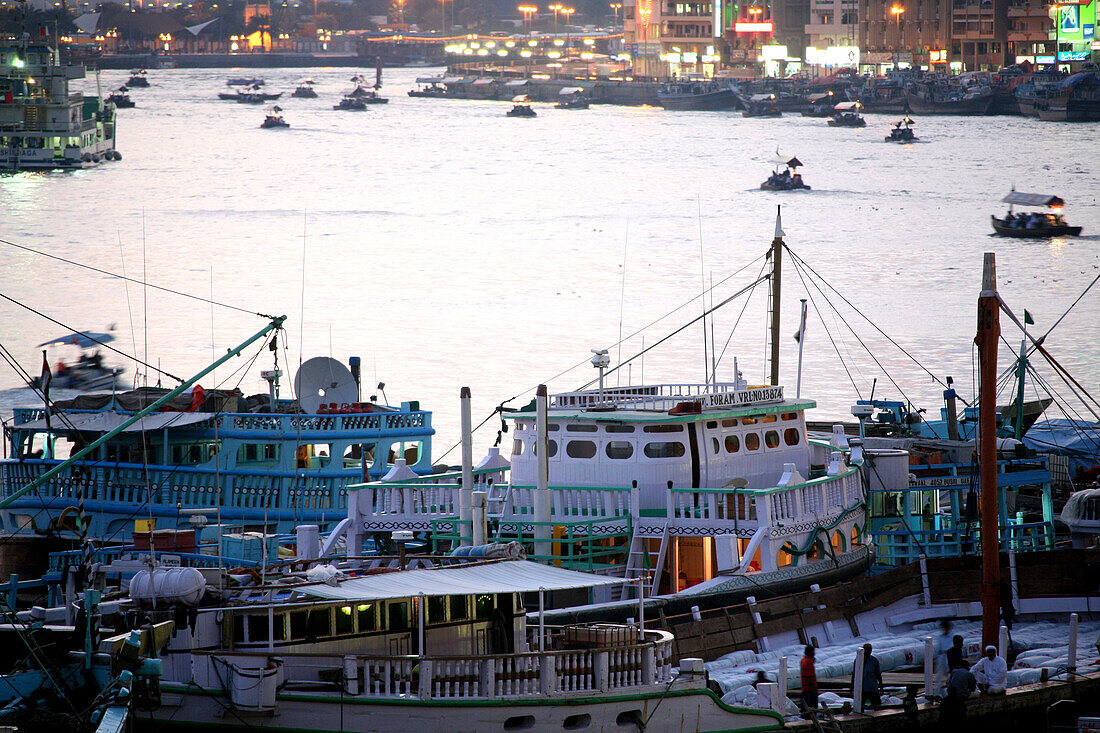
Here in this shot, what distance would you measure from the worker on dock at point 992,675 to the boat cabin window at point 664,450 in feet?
17.1

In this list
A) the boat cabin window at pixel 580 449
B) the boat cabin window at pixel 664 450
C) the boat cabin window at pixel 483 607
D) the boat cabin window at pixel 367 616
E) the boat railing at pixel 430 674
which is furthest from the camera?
the boat cabin window at pixel 580 449

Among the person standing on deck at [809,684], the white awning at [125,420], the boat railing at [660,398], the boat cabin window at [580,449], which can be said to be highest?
the boat railing at [660,398]

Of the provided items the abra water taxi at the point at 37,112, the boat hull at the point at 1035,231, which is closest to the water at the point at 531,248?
the boat hull at the point at 1035,231

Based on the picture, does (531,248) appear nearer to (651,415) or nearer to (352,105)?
(651,415)

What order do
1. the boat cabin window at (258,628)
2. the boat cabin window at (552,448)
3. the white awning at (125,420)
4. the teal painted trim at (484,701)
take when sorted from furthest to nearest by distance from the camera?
the white awning at (125,420)
the boat cabin window at (552,448)
the boat cabin window at (258,628)
the teal painted trim at (484,701)

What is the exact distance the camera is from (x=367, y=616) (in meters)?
14.9

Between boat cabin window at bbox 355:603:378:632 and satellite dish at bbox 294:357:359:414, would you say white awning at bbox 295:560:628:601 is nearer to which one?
boat cabin window at bbox 355:603:378:632

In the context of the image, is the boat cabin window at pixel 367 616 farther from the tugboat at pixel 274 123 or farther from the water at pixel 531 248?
the tugboat at pixel 274 123

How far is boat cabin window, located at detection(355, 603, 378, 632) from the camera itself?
1484cm

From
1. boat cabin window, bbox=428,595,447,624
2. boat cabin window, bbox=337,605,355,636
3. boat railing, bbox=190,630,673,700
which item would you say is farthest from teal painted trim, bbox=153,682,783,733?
boat cabin window, bbox=428,595,447,624

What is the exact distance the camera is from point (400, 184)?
129875 millimetres

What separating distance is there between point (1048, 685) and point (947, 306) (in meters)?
48.1

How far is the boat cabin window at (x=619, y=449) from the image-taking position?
21.4 metres

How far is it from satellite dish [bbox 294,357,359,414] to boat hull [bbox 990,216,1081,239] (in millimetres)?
64178
